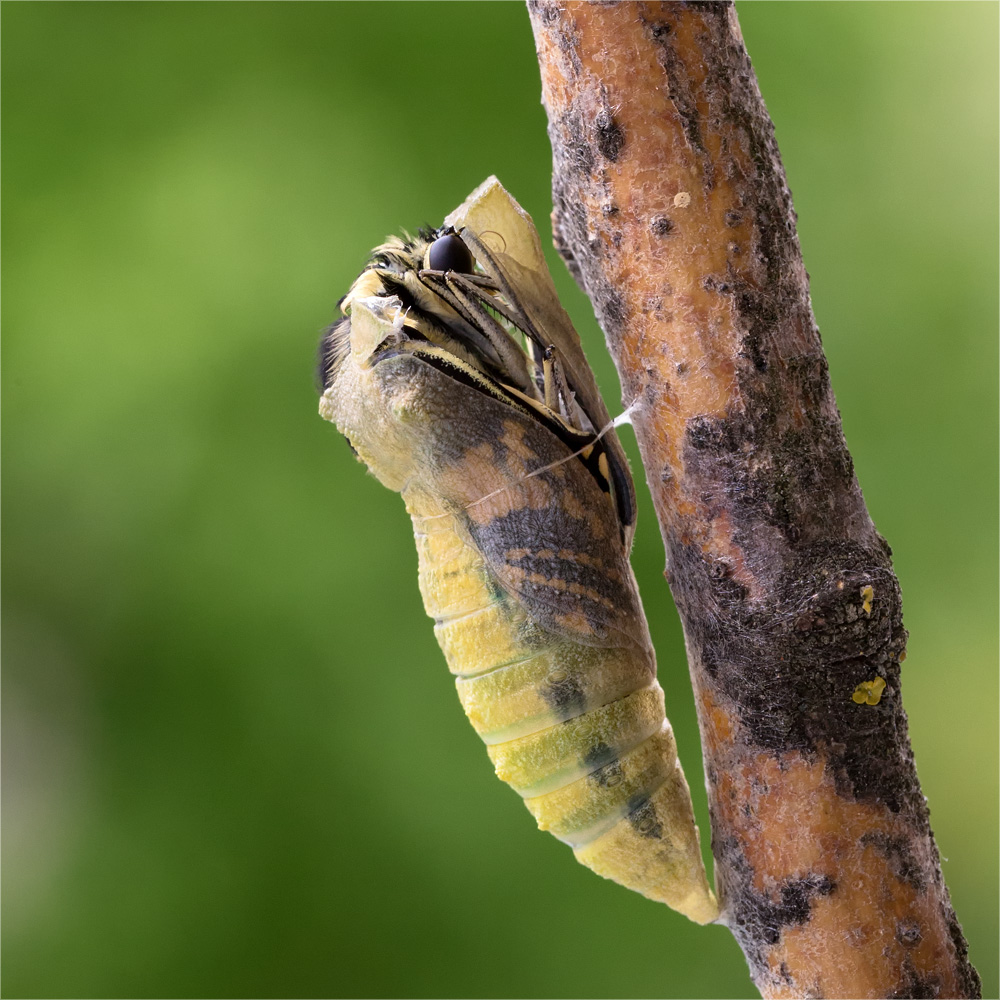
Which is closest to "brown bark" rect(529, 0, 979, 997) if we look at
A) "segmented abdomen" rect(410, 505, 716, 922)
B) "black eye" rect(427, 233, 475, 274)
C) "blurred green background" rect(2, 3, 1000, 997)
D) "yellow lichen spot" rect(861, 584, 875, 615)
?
"yellow lichen spot" rect(861, 584, 875, 615)

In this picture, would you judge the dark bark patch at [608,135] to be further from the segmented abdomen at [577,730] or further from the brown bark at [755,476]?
the segmented abdomen at [577,730]

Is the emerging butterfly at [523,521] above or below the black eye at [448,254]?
below

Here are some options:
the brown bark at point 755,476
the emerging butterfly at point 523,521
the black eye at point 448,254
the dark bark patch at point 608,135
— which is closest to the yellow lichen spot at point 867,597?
the brown bark at point 755,476

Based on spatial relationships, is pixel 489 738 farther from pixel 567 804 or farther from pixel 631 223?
pixel 631 223

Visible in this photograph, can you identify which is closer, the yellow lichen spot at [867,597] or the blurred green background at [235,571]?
the yellow lichen spot at [867,597]

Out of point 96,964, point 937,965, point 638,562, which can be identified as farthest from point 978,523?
point 96,964

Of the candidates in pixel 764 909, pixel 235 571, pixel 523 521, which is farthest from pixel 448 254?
pixel 235 571

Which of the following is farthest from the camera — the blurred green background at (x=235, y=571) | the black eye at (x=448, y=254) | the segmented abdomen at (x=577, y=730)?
the blurred green background at (x=235, y=571)

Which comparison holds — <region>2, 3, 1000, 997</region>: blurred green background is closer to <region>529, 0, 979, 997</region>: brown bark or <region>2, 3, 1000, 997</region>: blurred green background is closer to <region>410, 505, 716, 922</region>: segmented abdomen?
<region>410, 505, 716, 922</region>: segmented abdomen
